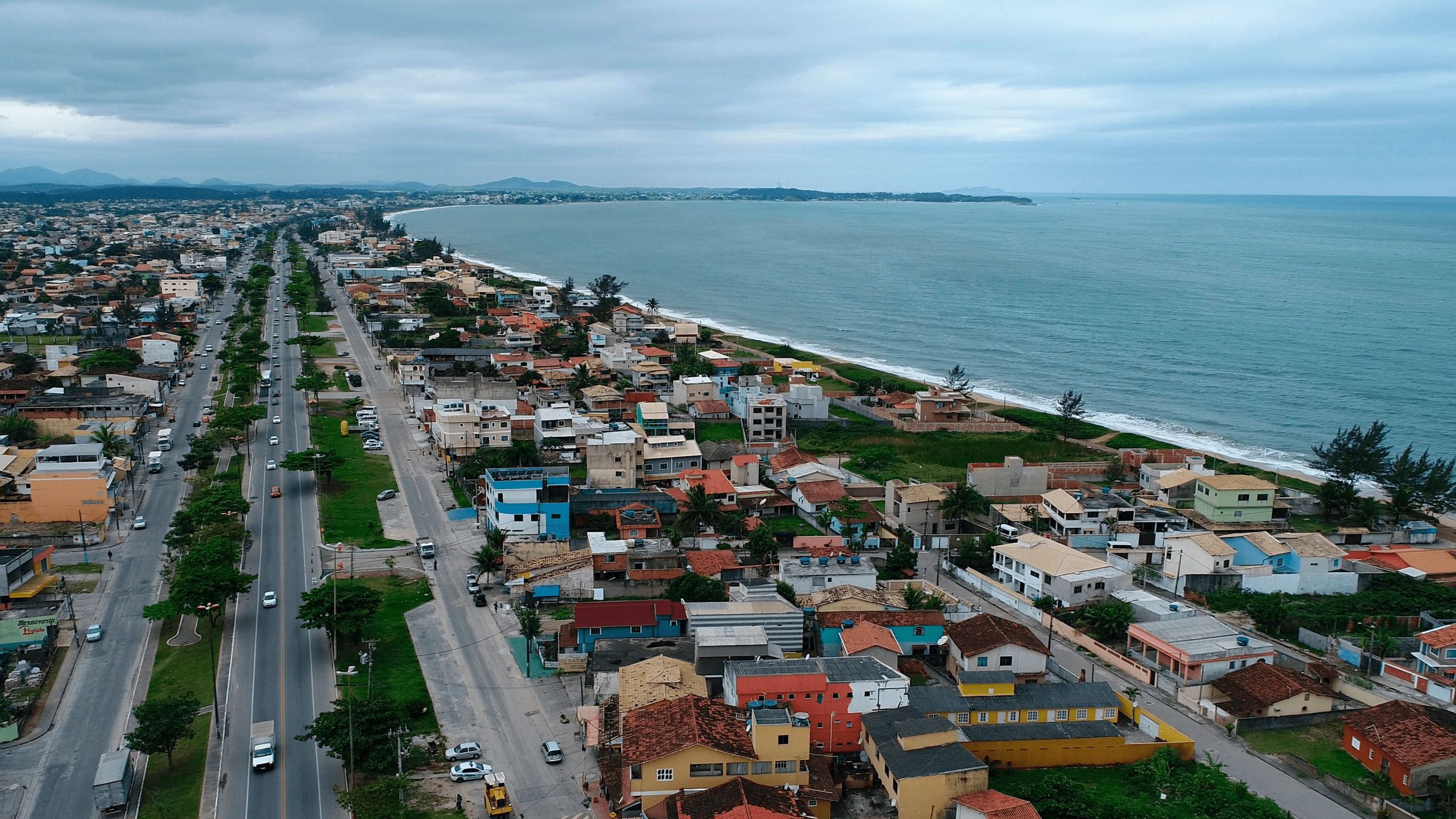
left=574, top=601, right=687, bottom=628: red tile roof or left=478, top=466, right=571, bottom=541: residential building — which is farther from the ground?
left=478, top=466, right=571, bottom=541: residential building

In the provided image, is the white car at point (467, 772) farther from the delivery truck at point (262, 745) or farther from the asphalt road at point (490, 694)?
the delivery truck at point (262, 745)

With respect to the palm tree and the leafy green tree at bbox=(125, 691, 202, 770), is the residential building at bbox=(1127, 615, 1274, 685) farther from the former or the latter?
the leafy green tree at bbox=(125, 691, 202, 770)

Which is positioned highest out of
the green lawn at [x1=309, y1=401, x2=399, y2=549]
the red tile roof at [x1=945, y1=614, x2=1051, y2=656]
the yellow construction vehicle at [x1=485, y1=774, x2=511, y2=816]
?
the red tile roof at [x1=945, y1=614, x2=1051, y2=656]

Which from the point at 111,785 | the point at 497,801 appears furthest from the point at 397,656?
the point at 497,801

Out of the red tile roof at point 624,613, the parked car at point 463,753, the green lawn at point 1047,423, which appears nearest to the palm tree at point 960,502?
the red tile roof at point 624,613

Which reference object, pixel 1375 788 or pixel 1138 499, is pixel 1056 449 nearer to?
pixel 1138 499

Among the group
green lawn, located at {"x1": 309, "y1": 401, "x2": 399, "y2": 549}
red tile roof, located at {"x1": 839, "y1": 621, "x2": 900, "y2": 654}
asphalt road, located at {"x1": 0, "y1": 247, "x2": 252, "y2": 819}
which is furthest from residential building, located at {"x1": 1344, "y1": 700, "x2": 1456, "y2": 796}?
green lawn, located at {"x1": 309, "y1": 401, "x2": 399, "y2": 549}

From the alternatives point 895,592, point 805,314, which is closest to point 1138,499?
point 895,592

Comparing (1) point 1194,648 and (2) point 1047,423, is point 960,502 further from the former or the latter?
(2) point 1047,423
